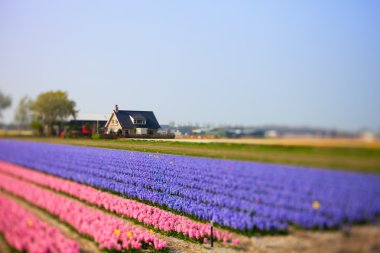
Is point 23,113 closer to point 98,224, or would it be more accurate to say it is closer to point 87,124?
point 87,124

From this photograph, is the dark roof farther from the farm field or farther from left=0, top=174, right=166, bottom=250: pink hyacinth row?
left=0, top=174, right=166, bottom=250: pink hyacinth row

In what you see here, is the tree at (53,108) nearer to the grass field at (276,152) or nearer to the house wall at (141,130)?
the grass field at (276,152)

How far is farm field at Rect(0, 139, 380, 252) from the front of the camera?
162 inches

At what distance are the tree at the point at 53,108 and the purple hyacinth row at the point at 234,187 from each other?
3.27ft

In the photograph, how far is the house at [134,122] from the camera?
7.93m

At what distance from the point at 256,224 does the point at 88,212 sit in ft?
11.8

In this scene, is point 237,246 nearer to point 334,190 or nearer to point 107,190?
point 334,190

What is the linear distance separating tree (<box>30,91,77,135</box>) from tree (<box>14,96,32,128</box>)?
37 centimetres

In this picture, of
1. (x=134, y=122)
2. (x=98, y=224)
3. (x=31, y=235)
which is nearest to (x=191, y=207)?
(x=98, y=224)

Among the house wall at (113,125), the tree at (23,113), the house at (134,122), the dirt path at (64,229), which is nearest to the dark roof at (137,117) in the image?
the house at (134,122)

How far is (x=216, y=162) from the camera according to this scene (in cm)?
719

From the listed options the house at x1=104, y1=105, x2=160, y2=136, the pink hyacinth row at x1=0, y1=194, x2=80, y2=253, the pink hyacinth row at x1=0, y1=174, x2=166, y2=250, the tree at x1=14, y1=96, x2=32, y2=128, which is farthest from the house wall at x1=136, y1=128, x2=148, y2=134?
the tree at x1=14, y1=96, x2=32, y2=128

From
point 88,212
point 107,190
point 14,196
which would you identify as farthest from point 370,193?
point 14,196

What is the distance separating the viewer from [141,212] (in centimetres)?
780
